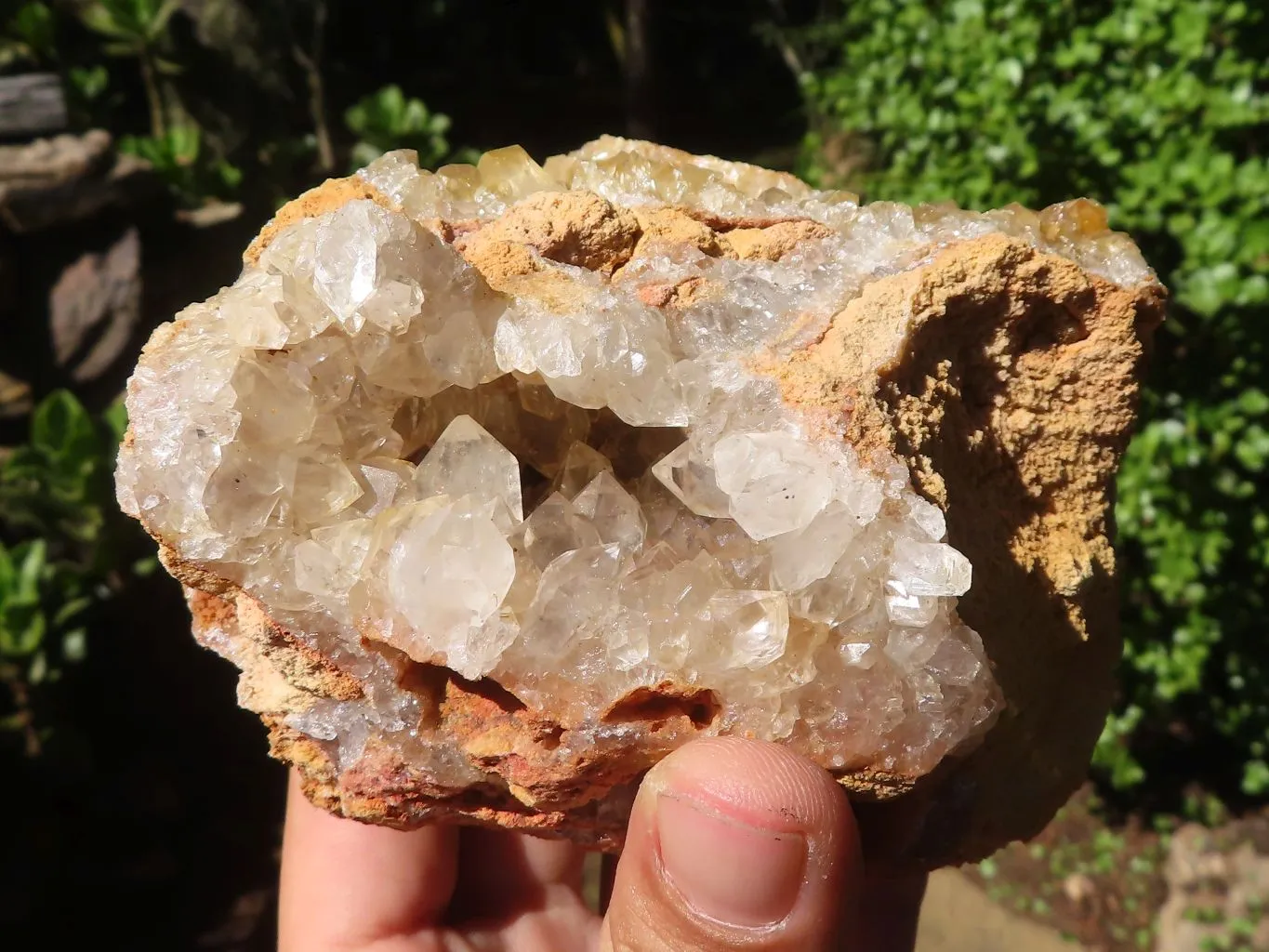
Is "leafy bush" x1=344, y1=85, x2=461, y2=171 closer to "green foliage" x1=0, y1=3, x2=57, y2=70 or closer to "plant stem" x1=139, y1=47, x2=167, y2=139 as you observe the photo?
"plant stem" x1=139, y1=47, x2=167, y2=139

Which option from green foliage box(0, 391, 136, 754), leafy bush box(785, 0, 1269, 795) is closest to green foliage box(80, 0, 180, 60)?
green foliage box(0, 391, 136, 754)

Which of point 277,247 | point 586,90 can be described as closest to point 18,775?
point 277,247

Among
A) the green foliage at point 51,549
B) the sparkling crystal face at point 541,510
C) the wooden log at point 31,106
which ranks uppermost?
the sparkling crystal face at point 541,510

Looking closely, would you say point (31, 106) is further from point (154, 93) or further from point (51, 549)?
point (51, 549)

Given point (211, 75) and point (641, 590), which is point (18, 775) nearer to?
point (641, 590)

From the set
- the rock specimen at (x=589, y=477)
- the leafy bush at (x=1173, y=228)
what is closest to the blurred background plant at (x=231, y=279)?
the leafy bush at (x=1173, y=228)

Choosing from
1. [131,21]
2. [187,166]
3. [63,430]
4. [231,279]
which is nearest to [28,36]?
[131,21]

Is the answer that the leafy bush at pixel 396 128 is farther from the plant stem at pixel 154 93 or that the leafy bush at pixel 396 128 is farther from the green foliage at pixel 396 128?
the plant stem at pixel 154 93
